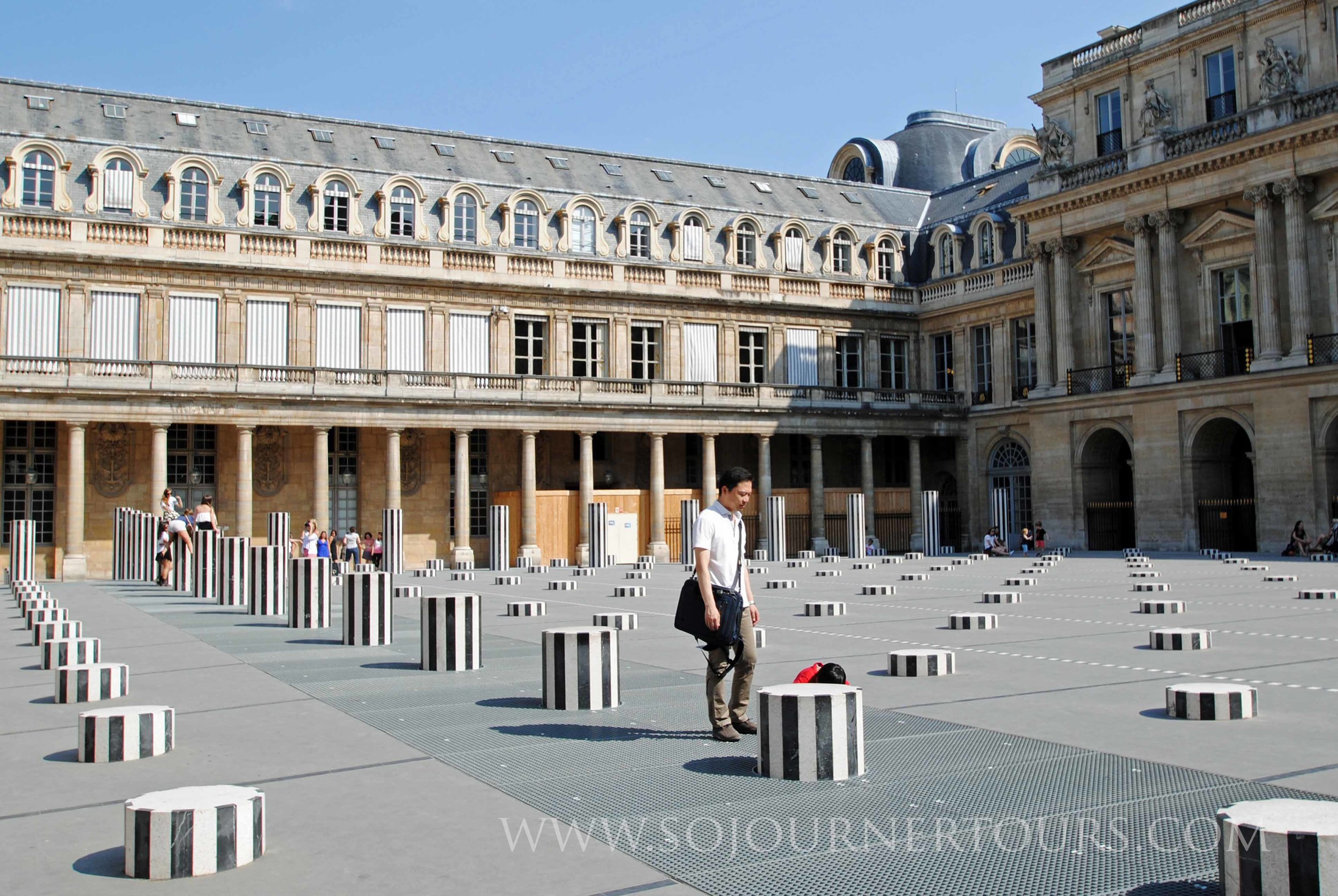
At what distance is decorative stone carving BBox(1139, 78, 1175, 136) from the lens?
140ft

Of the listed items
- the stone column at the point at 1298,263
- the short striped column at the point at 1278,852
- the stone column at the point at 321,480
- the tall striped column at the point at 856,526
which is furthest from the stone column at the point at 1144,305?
the short striped column at the point at 1278,852

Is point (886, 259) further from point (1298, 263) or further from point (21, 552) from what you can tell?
point (21, 552)

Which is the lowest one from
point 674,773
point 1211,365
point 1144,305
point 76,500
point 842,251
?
point 674,773

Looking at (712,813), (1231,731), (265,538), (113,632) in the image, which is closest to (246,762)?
(712,813)

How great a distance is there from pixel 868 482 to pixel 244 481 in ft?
79.9

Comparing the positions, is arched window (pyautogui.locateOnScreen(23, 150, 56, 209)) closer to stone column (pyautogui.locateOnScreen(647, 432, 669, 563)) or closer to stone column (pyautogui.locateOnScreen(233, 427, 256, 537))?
stone column (pyautogui.locateOnScreen(233, 427, 256, 537))

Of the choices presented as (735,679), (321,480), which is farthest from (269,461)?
(735,679)

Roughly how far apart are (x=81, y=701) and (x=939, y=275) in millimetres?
48610

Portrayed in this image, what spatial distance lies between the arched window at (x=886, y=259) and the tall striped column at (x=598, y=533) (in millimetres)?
22249

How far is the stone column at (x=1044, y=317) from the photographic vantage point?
1871 inches

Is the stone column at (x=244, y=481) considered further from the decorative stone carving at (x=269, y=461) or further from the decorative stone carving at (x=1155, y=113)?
the decorative stone carving at (x=1155, y=113)

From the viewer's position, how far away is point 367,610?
1557 cm

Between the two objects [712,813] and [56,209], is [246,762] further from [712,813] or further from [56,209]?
[56,209]

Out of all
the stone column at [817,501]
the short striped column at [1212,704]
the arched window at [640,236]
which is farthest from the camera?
the arched window at [640,236]
